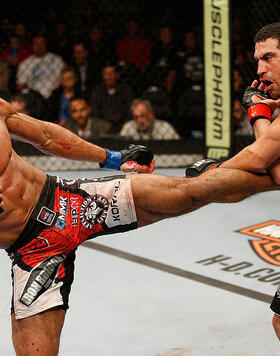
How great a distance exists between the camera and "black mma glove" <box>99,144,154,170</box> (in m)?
2.32

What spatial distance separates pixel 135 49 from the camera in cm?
635

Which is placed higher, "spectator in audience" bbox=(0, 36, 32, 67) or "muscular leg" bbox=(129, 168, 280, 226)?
"spectator in audience" bbox=(0, 36, 32, 67)

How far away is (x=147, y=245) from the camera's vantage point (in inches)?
146

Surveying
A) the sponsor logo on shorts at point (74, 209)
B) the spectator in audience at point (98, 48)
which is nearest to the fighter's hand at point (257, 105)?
the sponsor logo on shorts at point (74, 209)

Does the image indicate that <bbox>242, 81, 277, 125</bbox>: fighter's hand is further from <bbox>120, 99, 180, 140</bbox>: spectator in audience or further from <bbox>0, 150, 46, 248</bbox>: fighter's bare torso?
<bbox>120, 99, 180, 140</bbox>: spectator in audience

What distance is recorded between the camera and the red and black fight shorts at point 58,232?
203cm

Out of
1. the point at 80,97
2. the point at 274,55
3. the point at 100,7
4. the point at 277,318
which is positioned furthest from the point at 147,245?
the point at 100,7

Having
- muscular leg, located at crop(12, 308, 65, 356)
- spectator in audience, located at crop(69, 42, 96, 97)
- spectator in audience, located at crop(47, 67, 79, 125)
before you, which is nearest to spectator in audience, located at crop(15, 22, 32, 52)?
spectator in audience, located at crop(69, 42, 96, 97)

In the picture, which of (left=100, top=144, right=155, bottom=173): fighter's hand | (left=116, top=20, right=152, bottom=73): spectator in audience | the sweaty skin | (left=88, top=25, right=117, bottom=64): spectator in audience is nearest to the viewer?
the sweaty skin

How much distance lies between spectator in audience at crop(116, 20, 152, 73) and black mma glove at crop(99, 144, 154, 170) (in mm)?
4031

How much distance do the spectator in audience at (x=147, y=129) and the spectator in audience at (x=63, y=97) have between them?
59 centimetres

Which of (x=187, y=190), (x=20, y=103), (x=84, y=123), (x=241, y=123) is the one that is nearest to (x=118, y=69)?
(x=84, y=123)

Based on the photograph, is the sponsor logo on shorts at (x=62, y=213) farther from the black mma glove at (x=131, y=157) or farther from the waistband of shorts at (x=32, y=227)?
the black mma glove at (x=131, y=157)

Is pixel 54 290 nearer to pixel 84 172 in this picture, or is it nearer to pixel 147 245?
pixel 147 245
